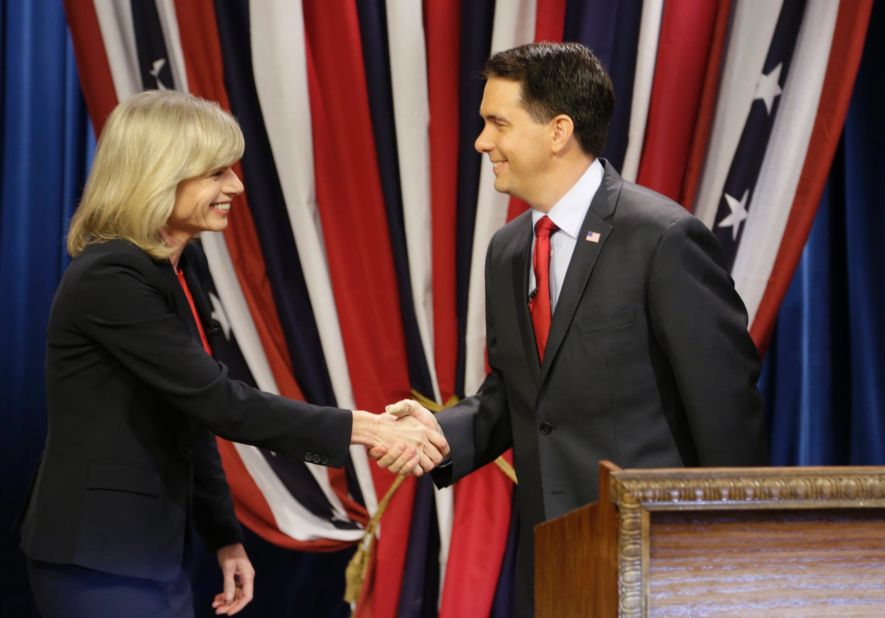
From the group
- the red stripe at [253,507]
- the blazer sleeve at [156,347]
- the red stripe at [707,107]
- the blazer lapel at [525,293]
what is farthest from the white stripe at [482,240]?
the blazer sleeve at [156,347]

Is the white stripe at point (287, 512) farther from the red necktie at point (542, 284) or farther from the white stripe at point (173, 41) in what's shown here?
the red necktie at point (542, 284)

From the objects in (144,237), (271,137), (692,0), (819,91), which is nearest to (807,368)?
(819,91)

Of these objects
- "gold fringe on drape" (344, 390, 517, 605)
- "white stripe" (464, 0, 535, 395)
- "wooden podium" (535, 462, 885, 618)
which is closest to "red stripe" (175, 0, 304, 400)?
"gold fringe on drape" (344, 390, 517, 605)

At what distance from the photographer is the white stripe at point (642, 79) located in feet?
9.82

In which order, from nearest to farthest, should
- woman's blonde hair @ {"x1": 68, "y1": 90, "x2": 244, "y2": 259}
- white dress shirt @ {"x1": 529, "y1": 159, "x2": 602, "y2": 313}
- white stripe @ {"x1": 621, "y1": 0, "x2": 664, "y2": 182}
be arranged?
woman's blonde hair @ {"x1": 68, "y1": 90, "x2": 244, "y2": 259} < white dress shirt @ {"x1": 529, "y1": 159, "x2": 602, "y2": 313} < white stripe @ {"x1": 621, "y1": 0, "x2": 664, "y2": 182}

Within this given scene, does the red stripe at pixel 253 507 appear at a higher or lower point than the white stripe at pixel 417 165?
lower

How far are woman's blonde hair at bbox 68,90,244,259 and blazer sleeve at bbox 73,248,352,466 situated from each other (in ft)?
0.26

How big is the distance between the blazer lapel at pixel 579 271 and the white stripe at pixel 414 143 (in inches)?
46.1

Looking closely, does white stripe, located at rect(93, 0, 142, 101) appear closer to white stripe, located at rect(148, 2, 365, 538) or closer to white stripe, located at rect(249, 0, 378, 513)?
white stripe, located at rect(148, 2, 365, 538)

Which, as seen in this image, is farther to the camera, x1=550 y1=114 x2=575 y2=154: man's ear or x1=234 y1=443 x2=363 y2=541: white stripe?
x1=234 y1=443 x2=363 y2=541: white stripe

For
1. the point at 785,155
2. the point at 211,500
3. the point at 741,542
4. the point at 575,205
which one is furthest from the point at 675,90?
→ the point at 741,542

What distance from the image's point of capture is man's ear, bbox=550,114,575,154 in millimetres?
2148

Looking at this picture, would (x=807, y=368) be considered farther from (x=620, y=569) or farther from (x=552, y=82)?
(x=620, y=569)

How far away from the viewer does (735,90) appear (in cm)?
298
